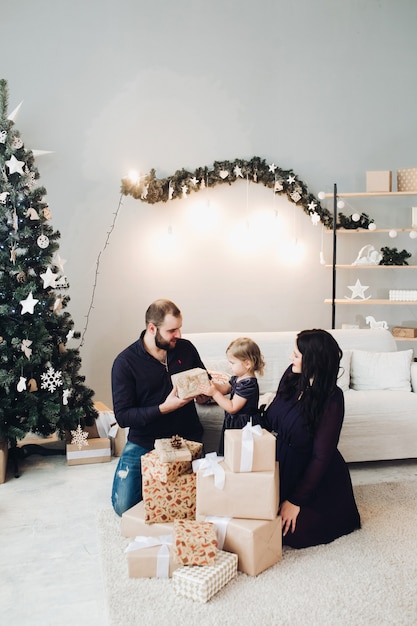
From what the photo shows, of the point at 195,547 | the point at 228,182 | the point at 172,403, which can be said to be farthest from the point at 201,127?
the point at 195,547

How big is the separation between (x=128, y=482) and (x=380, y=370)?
1.97 meters

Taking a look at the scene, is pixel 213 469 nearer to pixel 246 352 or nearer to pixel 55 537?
pixel 246 352

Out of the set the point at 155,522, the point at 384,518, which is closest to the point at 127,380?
the point at 155,522

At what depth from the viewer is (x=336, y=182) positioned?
542cm

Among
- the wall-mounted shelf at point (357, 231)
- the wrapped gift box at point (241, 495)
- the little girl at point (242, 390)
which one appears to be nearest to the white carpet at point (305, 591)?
the wrapped gift box at point (241, 495)

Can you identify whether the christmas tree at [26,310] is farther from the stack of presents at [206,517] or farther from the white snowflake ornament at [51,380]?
the stack of presents at [206,517]

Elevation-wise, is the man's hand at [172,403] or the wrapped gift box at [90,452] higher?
the man's hand at [172,403]

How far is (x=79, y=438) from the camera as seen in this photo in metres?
3.95

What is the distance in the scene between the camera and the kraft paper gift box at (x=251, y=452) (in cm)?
262

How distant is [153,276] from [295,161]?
1571mm

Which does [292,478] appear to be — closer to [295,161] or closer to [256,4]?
[295,161]

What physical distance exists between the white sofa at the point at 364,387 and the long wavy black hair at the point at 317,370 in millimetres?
891

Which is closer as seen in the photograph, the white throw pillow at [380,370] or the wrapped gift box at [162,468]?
the wrapped gift box at [162,468]

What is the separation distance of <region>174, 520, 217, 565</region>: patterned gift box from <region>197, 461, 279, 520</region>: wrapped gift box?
0.17 m
